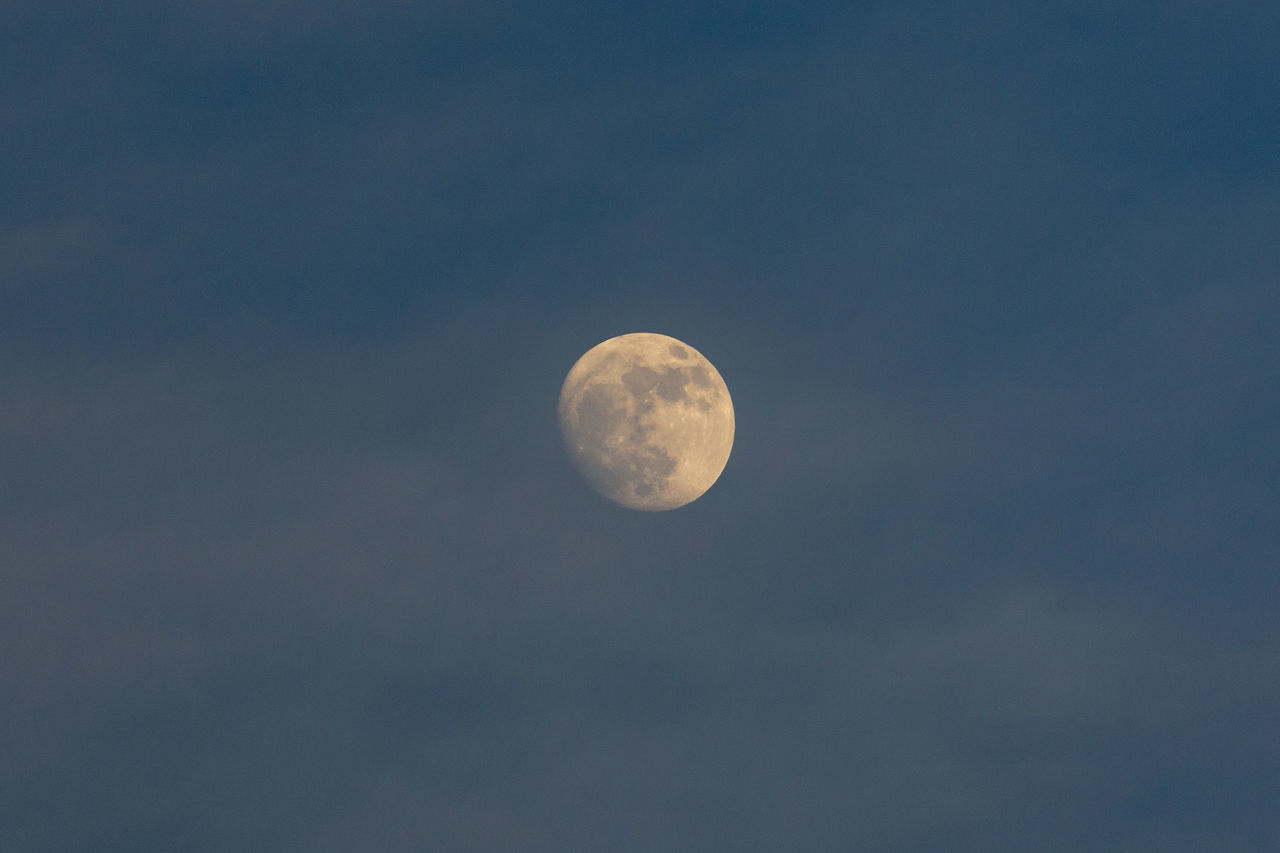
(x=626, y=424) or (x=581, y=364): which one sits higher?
(x=581, y=364)

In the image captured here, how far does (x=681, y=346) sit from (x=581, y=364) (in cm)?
652

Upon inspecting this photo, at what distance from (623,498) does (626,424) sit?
5.58 meters

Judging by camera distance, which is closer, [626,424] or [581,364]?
[626,424]

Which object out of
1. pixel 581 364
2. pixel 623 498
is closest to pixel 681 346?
pixel 581 364

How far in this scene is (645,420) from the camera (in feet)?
178

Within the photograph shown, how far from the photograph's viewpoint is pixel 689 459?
56.2m

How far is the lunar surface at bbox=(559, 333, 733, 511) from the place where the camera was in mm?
54594

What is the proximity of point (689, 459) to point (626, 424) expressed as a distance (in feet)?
15.5

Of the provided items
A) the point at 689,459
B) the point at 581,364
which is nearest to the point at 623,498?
the point at 689,459

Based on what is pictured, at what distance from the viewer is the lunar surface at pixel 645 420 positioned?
179ft

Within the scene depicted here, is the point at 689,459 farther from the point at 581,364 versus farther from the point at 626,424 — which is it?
the point at 581,364

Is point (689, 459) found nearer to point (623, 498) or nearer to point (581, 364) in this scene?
point (623, 498)

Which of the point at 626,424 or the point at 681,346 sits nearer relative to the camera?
the point at 626,424

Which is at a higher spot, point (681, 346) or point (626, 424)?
point (681, 346)
